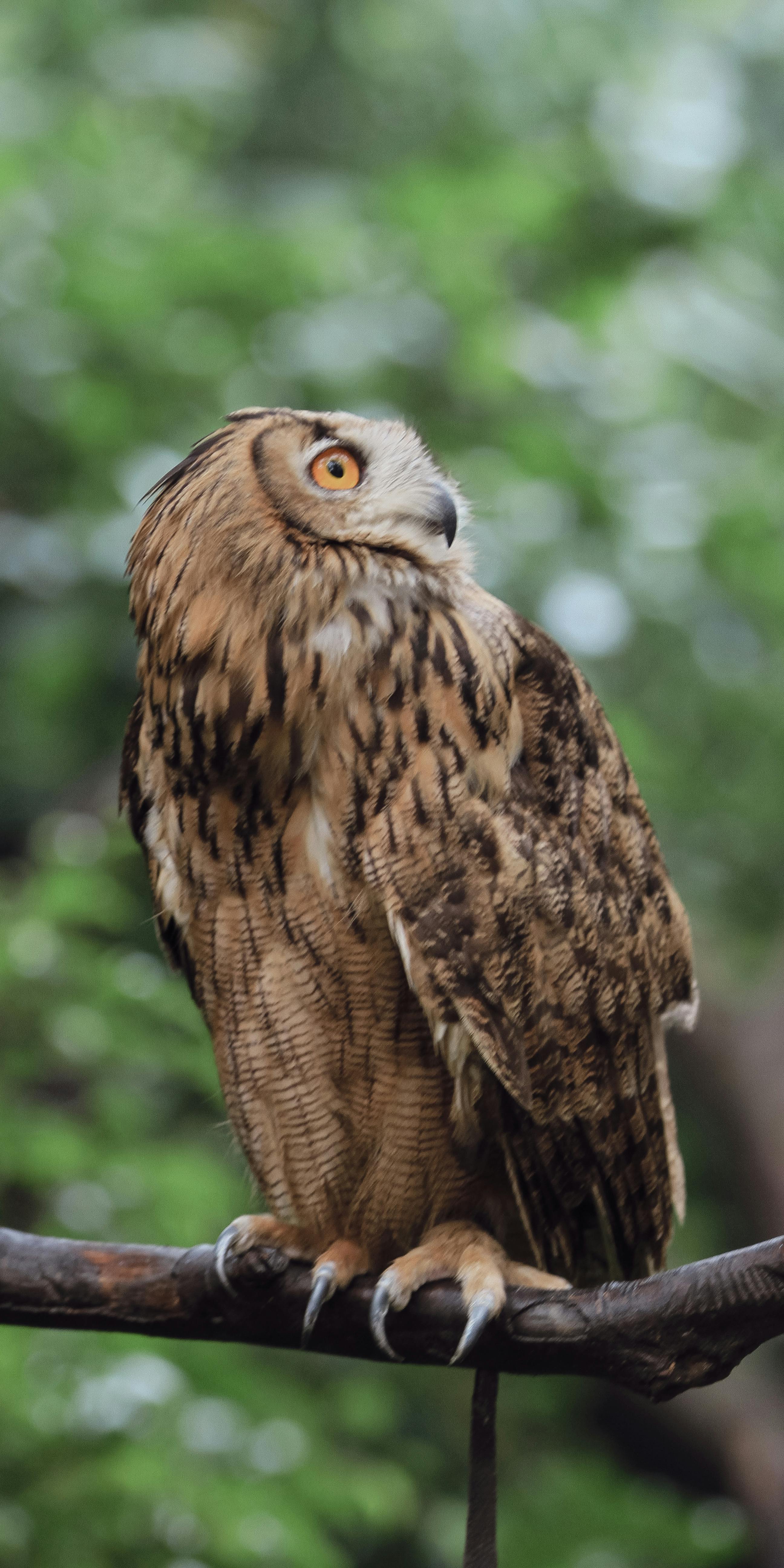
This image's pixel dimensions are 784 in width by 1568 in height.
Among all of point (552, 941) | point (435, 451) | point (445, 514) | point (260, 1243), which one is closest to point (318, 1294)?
point (260, 1243)

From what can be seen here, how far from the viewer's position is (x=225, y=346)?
2.90m

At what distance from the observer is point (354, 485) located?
1638mm

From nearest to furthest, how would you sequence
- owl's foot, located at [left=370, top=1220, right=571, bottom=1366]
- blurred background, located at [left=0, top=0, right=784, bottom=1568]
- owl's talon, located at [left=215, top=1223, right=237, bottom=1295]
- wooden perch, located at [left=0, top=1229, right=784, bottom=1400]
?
wooden perch, located at [left=0, top=1229, right=784, bottom=1400], owl's foot, located at [left=370, top=1220, right=571, bottom=1366], owl's talon, located at [left=215, top=1223, right=237, bottom=1295], blurred background, located at [left=0, top=0, right=784, bottom=1568]

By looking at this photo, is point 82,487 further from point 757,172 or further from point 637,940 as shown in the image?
point 757,172

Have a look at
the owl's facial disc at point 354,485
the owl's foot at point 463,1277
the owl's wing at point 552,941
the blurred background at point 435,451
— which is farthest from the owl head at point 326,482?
the owl's foot at point 463,1277

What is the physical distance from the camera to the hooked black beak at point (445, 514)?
1.66 m

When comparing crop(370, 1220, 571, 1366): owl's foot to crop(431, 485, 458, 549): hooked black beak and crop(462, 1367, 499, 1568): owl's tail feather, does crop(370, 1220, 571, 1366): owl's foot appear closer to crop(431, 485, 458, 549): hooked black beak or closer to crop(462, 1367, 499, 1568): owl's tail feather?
crop(462, 1367, 499, 1568): owl's tail feather

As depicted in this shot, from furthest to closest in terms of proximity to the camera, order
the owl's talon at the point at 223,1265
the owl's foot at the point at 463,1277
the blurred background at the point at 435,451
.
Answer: the blurred background at the point at 435,451, the owl's talon at the point at 223,1265, the owl's foot at the point at 463,1277

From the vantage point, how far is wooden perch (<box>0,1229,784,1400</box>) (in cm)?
145

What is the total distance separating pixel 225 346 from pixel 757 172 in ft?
5.52

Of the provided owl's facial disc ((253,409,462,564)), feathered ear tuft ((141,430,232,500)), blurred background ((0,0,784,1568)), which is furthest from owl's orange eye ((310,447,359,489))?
blurred background ((0,0,784,1568))

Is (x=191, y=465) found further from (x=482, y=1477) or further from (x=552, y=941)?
(x=482, y=1477)

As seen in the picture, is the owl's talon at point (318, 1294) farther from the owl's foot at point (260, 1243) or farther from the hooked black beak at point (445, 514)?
the hooked black beak at point (445, 514)

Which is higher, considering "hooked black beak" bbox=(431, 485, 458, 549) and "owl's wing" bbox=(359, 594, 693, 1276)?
"hooked black beak" bbox=(431, 485, 458, 549)
